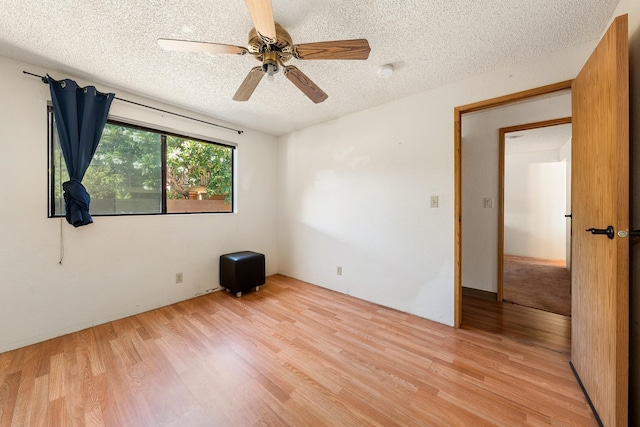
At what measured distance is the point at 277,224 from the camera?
154 inches

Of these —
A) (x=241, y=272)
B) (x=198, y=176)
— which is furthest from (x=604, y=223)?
(x=198, y=176)

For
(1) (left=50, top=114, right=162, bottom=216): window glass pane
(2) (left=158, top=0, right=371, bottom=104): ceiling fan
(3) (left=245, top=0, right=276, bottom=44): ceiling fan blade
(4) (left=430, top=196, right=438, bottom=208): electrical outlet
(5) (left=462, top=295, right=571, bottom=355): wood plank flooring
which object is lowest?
(5) (left=462, top=295, right=571, bottom=355): wood plank flooring

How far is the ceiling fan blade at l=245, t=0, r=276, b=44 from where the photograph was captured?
1.00 meters

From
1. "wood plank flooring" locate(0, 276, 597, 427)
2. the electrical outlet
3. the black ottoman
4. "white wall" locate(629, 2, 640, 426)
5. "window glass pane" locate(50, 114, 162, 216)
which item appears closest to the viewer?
"white wall" locate(629, 2, 640, 426)

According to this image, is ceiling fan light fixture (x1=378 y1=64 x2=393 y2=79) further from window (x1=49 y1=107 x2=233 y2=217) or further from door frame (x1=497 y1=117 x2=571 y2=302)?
window (x1=49 y1=107 x2=233 y2=217)

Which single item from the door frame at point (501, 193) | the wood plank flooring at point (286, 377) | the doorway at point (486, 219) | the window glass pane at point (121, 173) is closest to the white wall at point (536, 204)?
the door frame at point (501, 193)

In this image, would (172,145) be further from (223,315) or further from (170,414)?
(170,414)

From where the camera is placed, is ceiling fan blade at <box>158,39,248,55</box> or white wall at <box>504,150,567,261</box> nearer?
ceiling fan blade at <box>158,39,248,55</box>

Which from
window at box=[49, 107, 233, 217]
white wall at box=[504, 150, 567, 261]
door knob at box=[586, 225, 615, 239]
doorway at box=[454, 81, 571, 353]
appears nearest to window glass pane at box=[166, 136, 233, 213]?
window at box=[49, 107, 233, 217]

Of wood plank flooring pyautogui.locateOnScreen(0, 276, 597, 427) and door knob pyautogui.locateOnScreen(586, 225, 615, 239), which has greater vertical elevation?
door knob pyautogui.locateOnScreen(586, 225, 615, 239)

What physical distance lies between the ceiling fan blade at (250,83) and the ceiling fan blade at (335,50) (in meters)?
0.31

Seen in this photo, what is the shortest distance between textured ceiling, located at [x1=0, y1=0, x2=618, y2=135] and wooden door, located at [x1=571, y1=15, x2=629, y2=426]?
0.44 meters

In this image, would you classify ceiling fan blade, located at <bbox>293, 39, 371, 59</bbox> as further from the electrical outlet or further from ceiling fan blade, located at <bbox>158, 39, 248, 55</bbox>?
the electrical outlet

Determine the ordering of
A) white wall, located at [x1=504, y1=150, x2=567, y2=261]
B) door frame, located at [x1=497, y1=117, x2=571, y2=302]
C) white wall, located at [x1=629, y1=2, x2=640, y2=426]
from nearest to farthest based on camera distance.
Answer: white wall, located at [x1=629, y1=2, x2=640, y2=426] < door frame, located at [x1=497, y1=117, x2=571, y2=302] < white wall, located at [x1=504, y1=150, x2=567, y2=261]
